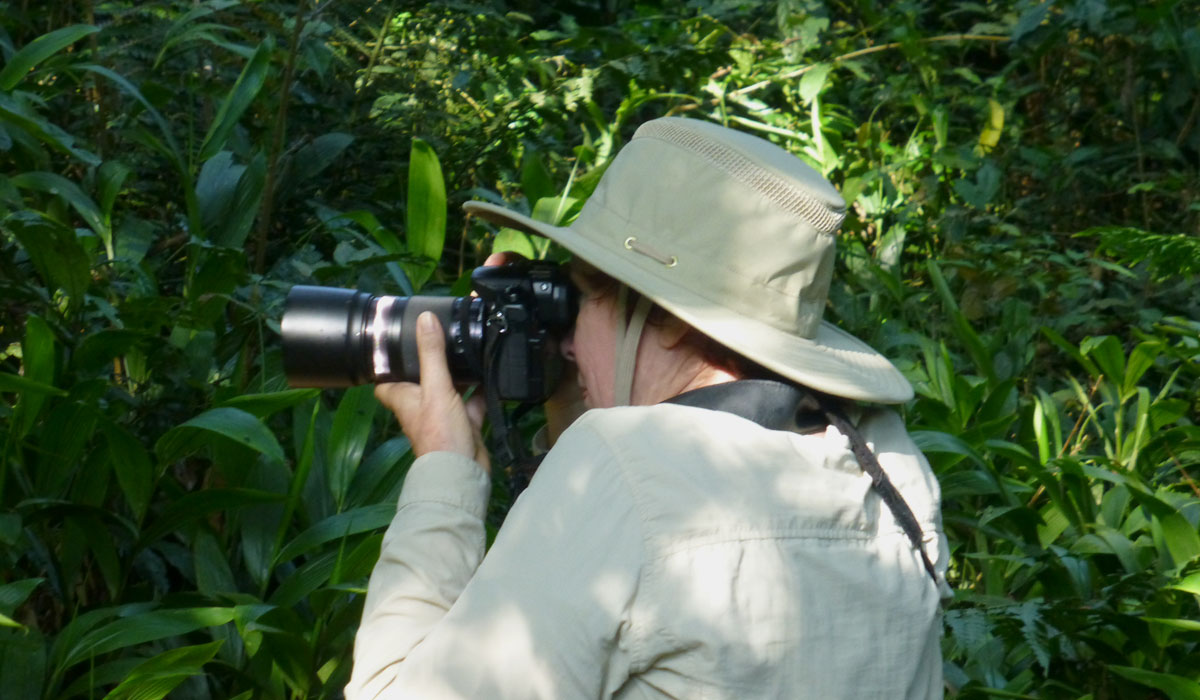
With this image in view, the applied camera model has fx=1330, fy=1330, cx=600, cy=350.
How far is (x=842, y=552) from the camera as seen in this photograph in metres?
1.28

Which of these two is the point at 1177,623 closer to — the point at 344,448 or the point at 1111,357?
the point at 1111,357

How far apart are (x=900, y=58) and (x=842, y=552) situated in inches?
157

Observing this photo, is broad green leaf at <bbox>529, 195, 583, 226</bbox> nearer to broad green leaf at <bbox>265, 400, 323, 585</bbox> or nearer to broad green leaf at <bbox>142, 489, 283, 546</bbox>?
→ broad green leaf at <bbox>265, 400, 323, 585</bbox>

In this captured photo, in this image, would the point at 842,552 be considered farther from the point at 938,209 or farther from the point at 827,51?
the point at 827,51

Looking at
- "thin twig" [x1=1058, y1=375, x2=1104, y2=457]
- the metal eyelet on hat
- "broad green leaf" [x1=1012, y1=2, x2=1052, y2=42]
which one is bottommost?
"thin twig" [x1=1058, y1=375, x2=1104, y2=457]

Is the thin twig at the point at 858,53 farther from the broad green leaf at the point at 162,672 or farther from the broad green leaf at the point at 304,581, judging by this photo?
the broad green leaf at the point at 162,672

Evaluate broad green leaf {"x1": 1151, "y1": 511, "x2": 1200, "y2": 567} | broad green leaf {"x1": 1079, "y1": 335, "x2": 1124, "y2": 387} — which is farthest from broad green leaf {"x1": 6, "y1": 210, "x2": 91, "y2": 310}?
broad green leaf {"x1": 1079, "y1": 335, "x2": 1124, "y2": 387}

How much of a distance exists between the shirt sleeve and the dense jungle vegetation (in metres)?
0.65

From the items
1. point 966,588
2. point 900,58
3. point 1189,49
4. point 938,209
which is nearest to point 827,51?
point 900,58

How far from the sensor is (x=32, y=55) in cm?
246

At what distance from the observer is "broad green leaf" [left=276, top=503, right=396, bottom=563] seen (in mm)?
2107

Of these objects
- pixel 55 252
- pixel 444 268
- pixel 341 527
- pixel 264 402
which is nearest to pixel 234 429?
pixel 264 402

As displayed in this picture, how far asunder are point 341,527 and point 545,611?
1.04 meters

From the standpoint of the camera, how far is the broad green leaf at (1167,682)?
231cm
